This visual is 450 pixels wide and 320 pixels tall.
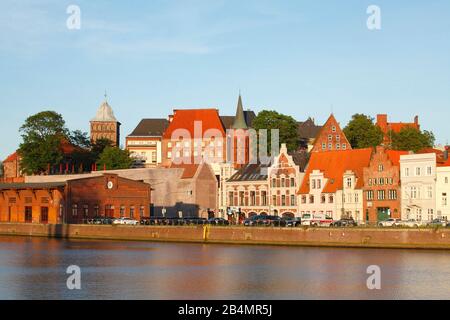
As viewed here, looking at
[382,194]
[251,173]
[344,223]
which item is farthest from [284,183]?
[344,223]

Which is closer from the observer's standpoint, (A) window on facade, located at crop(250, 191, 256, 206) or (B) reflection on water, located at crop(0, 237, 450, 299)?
(B) reflection on water, located at crop(0, 237, 450, 299)

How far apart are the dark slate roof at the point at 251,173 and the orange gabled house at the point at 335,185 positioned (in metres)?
9.96

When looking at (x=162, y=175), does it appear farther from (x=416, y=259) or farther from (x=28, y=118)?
(x=416, y=259)

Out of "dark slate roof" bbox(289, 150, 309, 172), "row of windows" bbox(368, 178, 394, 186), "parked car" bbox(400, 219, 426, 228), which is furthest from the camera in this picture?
"dark slate roof" bbox(289, 150, 309, 172)

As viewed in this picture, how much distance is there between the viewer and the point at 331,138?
159 m

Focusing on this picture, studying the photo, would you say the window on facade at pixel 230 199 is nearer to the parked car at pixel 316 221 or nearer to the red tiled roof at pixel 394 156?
the red tiled roof at pixel 394 156

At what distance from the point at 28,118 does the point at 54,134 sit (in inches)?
207

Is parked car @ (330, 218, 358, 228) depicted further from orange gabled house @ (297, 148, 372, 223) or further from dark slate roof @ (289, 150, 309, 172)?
dark slate roof @ (289, 150, 309, 172)

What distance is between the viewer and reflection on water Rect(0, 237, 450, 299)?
60438mm

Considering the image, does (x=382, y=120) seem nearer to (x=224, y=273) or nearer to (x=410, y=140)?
(x=410, y=140)

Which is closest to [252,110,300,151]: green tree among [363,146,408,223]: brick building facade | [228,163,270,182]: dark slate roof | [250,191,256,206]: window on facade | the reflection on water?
[228,163,270,182]: dark slate roof

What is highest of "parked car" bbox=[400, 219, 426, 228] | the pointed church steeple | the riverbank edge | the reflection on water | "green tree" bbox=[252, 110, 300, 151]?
the pointed church steeple

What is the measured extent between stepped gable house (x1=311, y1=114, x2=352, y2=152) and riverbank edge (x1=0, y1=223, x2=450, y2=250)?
154ft

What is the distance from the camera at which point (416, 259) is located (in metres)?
78.4
